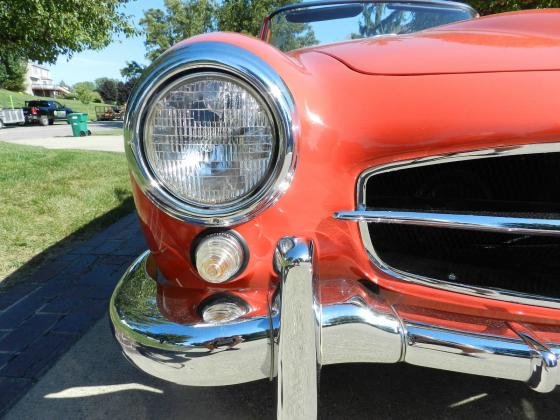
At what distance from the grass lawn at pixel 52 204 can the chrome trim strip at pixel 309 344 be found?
2.17 metres

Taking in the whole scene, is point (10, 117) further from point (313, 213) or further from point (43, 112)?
point (313, 213)

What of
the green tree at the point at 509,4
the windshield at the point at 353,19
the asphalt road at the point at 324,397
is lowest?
the asphalt road at the point at 324,397

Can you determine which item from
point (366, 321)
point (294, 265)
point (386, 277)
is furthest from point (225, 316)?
point (386, 277)

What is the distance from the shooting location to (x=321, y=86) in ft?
3.94

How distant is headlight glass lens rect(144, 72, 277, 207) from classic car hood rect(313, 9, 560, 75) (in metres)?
0.34

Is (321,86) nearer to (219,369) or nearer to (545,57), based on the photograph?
(545,57)

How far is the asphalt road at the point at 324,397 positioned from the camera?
167cm

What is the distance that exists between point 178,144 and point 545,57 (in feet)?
3.10

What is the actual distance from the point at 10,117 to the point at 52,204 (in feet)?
82.4

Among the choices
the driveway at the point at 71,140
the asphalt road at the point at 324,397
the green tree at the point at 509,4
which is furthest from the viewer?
the driveway at the point at 71,140

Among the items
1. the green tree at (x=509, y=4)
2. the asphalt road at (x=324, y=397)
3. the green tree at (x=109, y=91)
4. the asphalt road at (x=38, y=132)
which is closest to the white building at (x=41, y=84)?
the green tree at (x=109, y=91)

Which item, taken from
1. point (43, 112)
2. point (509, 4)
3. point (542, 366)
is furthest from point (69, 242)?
point (43, 112)

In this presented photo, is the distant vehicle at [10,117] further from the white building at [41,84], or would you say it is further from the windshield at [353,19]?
the white building at [41,84]

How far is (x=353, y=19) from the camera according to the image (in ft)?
8.61
